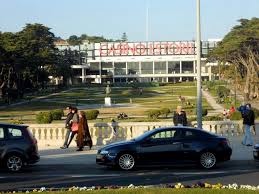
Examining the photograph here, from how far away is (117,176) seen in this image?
15.9m

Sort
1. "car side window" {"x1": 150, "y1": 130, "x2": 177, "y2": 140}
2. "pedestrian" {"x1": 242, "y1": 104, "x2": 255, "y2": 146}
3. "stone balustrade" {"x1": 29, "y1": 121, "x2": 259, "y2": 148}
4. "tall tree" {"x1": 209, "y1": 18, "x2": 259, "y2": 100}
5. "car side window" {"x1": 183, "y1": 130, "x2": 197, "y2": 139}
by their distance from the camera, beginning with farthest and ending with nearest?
"tall tree" {"x1": 209, "y1": 18, "x2": 259, "y2": 100}
"stone balustrade" {"x1": 29, "y1": 121, "x2": 259, "y2": 148}
"pedestrian" {"x1": 242, "y1": 104, "x2": 255, "y2": 146}
"car side window" {"x1": 183, "y1": 130, "x2": 197, "y2": 139}
"car side window" {"x1": 150, "y1": 130, "x2": 177, "y2": 140}

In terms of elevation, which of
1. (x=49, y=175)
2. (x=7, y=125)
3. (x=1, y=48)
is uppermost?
(x=1, y=48)

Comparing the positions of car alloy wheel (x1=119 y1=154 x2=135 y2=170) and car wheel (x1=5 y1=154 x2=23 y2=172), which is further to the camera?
car wheel (x1=5 y1=154 x2=23 y2=172)

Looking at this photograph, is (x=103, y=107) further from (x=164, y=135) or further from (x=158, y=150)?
(x=158, y=150)

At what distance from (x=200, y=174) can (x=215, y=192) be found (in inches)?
238

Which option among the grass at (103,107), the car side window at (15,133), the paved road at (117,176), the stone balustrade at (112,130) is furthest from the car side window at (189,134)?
the grass at (103,107)

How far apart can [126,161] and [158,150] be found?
981 mm

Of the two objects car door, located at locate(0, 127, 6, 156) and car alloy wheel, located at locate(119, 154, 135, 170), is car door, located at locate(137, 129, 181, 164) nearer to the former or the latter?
car alloy wheel, located at locate(119, 154, 135, 170)

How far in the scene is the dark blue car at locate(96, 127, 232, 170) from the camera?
17.0m

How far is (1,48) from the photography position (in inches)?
3521

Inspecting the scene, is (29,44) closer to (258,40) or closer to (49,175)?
(258,40)

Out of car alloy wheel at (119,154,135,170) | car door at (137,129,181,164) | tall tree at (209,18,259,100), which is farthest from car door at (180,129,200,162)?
tall tree at (209,18,259,100)

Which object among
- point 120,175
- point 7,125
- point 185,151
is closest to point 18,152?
point 7,125

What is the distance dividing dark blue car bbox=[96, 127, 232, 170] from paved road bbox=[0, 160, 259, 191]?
0.29 meters
